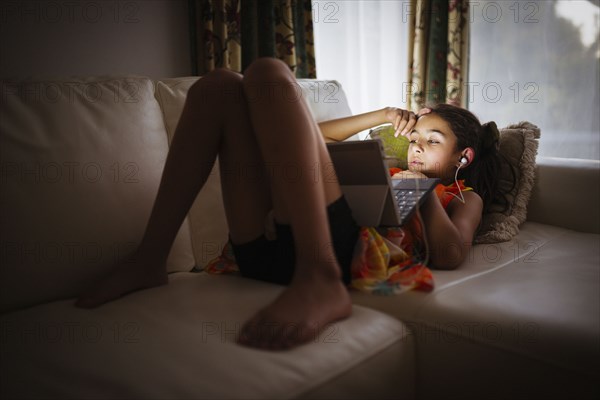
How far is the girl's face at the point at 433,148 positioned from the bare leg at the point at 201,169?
0.58 meters

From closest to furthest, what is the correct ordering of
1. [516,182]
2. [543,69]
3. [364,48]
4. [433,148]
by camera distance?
[433,148]
[516,182]
[543,69]
[364,48]

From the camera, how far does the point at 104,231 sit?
120cm

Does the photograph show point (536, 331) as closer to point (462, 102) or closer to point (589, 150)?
point (589, 150)

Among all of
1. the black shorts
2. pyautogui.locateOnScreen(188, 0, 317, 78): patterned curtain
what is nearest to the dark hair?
the black shorts

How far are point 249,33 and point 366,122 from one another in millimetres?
1154

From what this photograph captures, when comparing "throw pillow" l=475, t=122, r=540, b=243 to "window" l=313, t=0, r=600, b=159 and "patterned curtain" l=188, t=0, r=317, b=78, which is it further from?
"patterned curtain" l=188, t=0, r=317, b=78

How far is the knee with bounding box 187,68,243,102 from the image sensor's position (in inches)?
45.3

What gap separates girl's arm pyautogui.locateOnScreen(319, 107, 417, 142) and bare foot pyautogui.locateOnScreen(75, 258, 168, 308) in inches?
28.0

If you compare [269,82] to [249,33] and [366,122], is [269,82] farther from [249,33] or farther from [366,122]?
[249,33]

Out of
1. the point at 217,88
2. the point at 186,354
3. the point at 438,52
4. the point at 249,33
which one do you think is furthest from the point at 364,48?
the point at 186,354

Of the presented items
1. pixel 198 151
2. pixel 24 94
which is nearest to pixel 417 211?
pixel 198 151

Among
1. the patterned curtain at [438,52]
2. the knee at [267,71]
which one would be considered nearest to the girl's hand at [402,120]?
the knee at [267,71]

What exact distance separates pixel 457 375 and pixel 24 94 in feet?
3.54

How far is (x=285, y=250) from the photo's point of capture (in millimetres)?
1122
